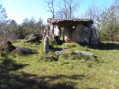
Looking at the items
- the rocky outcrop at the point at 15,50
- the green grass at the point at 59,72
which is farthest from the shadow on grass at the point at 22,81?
the rocky outcrop at the point at 15,50

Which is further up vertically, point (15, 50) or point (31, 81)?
point (15, 50)

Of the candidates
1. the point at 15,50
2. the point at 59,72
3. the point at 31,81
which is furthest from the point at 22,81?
the point at 15,50

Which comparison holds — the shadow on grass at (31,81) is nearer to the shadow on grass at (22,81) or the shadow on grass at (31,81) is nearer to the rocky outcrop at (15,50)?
the shadow on grass at (22,81)

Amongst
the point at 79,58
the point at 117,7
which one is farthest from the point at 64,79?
the point at 117,7

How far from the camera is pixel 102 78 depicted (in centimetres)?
939

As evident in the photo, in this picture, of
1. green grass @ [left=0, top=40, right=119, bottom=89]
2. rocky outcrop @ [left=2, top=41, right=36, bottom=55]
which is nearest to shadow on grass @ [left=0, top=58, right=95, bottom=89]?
green grass @ [left=0, top=40, right=119, bottom=89]

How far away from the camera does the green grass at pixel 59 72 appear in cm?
871

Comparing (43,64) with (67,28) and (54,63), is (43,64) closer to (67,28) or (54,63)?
(54,63)

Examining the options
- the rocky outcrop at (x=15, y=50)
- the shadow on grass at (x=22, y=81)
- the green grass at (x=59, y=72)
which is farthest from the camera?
the rocky outcrop at (x=15, y=50)

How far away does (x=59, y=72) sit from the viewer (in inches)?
402

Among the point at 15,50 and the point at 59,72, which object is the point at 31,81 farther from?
the point at 15,50

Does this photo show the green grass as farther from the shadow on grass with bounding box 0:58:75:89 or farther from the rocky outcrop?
the rocky outcrop

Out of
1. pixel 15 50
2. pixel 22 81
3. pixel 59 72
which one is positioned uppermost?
pixel 15 50

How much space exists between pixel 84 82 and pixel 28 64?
3683 mm
